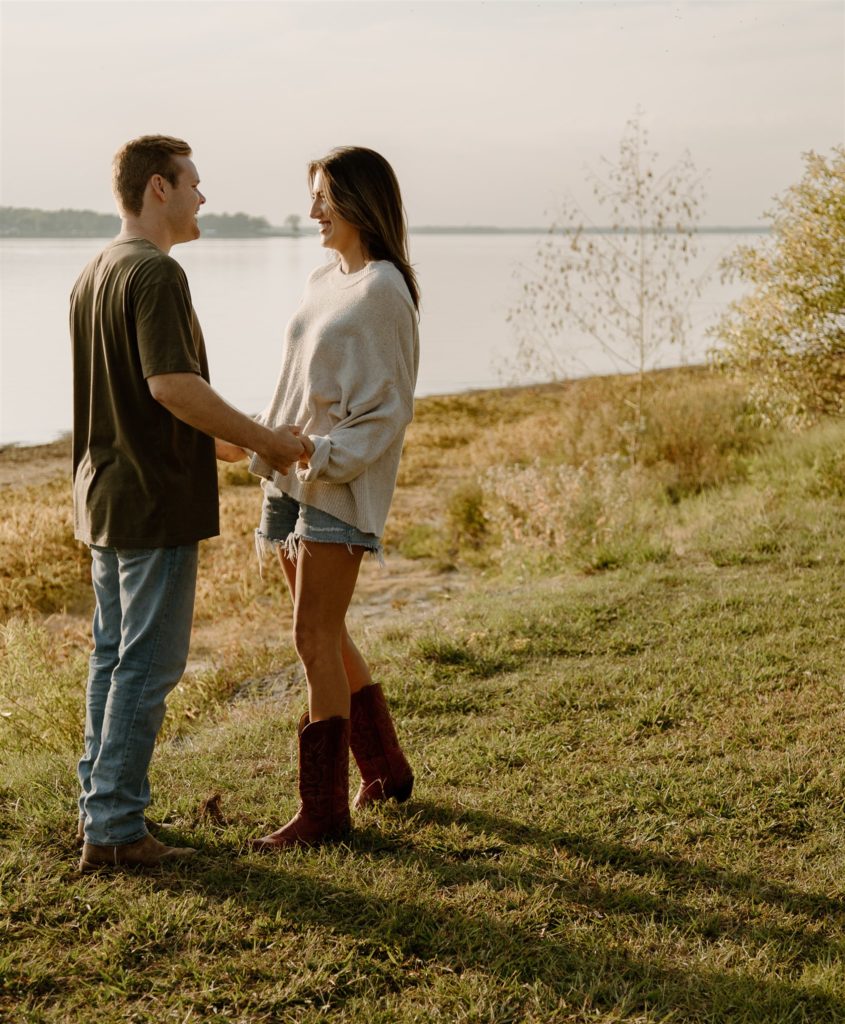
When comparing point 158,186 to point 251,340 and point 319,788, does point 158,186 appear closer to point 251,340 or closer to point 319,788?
point 319,788

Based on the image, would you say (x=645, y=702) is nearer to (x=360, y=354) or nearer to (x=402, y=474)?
(x=360, y=354)

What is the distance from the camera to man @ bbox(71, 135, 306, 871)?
10.0 ft

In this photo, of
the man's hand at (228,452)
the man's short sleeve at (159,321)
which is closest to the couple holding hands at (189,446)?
the man's short sleeve at (159,321)

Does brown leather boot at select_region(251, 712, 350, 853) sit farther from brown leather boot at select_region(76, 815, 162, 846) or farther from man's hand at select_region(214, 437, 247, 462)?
man's hand at select_region(214, 437, 247, 462)

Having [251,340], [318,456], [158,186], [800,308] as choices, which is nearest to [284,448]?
[318,456]

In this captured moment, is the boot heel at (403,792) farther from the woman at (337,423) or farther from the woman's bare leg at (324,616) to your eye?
the woman's bare leg at (324,616)

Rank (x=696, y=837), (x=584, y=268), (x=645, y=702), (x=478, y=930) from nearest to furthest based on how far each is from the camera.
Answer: (x=478, y=930)
(x=696, y=837)
(x=645, y=702)
(x=584, y=268)

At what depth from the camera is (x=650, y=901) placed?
330cm

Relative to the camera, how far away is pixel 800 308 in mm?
9758

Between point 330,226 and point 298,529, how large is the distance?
0.97 meters

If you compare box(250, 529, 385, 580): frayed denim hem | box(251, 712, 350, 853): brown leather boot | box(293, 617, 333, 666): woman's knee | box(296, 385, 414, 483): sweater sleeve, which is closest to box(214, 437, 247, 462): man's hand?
box(250, 529, 385, 580): frayed denim hem

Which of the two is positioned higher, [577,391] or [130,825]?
[577,391]

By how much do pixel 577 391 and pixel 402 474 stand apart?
2.73m

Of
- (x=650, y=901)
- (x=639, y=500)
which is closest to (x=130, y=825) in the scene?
(x=650, y=901)
